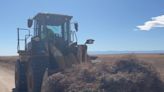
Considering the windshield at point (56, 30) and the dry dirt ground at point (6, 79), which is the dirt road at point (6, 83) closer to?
the dry dirt ground at point (6, 79)

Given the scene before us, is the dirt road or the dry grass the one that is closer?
the dry grass

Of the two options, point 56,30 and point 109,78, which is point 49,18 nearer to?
point 56,30

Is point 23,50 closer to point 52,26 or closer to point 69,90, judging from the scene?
point 52,26

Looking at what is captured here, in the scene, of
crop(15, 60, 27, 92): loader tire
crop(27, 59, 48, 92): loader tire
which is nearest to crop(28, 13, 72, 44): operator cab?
crop(15, 60, 27, 92): loader tire

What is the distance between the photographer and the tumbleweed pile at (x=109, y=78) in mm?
7540

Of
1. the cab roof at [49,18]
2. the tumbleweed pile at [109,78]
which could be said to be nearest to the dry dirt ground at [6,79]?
the cab roof at [49,18]

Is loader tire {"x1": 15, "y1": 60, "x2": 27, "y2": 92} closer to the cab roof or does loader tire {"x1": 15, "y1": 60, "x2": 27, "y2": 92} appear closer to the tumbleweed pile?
the cab roof

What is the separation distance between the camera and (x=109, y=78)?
7.65m

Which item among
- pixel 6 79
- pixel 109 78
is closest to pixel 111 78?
pixel 109 78

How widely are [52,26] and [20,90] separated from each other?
280cm

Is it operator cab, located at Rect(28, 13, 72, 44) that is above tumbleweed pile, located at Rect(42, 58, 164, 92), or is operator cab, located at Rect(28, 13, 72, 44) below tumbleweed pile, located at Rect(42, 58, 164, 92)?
above

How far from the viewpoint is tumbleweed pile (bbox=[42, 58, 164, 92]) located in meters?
7.54

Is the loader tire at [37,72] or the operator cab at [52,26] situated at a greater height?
the operator cab at [52,26]

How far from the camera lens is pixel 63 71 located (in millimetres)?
9336
